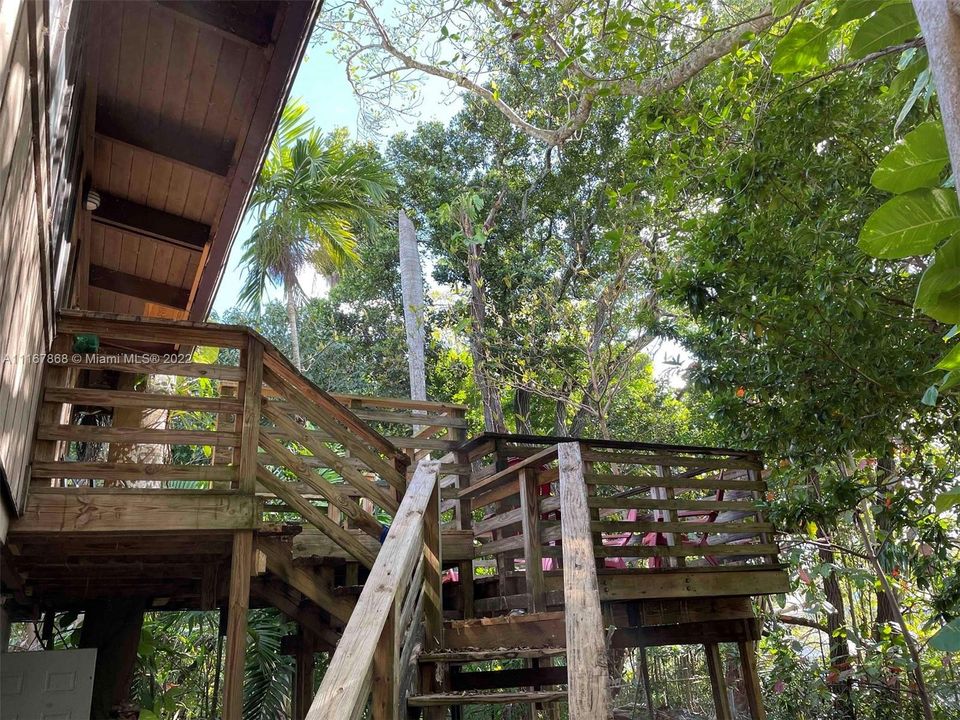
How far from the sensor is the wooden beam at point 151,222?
6.36 m

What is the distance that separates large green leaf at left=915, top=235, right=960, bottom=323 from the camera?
1.18 metres

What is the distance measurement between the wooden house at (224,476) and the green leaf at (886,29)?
6.03 ft

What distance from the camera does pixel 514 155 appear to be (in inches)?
658

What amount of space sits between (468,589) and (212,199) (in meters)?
3.80

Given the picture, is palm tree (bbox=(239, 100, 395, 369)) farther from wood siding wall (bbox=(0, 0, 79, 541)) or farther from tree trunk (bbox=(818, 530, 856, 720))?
tree trunk (bbox=(818, 530, 856, 720))

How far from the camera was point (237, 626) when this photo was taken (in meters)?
4.20

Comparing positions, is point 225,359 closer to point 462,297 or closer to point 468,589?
point 462,297

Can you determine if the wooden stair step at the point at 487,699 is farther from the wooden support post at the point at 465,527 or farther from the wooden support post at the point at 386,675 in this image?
the wooden support post at the point at 465,527

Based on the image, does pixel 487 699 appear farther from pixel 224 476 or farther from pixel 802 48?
pixel 802 48

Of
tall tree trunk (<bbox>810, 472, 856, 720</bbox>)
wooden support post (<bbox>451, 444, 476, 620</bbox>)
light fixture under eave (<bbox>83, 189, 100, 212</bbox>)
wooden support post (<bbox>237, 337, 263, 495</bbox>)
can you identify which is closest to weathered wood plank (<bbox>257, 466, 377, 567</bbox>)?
wooden support post (<bbox>237, 337, 263, 495</bbox>)

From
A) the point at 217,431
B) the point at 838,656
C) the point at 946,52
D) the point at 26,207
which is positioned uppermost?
the point at 26,207

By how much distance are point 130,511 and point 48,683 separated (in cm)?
271

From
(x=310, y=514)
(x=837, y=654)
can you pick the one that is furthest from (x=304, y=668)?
(x=837, y=654)

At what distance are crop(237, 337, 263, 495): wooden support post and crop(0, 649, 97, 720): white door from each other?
281 centimetres
